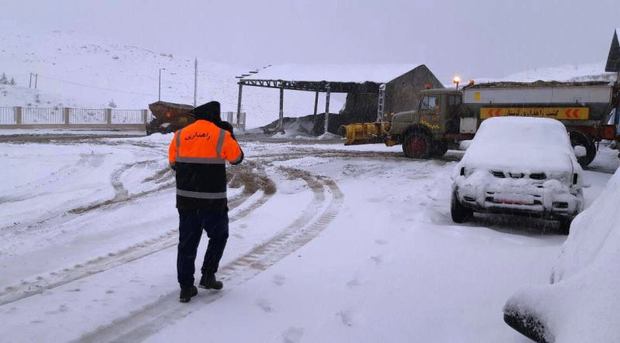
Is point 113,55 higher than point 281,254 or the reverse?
higher

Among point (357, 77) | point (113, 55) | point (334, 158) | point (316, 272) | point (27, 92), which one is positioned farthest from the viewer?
point (113, 55)

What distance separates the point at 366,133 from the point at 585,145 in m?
7.72

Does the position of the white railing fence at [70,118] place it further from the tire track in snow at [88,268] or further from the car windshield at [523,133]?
the tire track in snow at [88,268]

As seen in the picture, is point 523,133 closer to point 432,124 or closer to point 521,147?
point 521,147

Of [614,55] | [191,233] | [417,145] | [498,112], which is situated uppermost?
[614,55]

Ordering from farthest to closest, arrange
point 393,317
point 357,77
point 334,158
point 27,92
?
point 27,92, point 357,77, point 334,158, point 393,317

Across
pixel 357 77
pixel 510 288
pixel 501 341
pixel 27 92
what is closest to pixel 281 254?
pixel 510 288

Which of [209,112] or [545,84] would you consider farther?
[545,84]

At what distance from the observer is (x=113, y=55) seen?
71.5 metres

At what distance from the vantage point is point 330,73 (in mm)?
35000

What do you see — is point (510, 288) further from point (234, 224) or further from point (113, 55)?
point (113, 55)

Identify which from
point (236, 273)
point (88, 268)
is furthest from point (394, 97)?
point (88, 268)

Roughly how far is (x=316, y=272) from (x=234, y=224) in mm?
2529

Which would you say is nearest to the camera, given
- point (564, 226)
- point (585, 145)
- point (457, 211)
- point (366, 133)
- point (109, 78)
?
point (564, 226)
